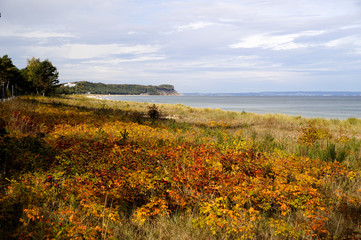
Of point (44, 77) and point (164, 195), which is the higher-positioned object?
point (44, 77)

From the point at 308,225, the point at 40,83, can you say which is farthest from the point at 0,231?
the point at 40,83

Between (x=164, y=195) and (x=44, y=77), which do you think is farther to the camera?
(x=44, y=77)

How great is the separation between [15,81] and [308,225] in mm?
67852

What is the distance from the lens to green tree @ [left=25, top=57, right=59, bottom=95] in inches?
2295

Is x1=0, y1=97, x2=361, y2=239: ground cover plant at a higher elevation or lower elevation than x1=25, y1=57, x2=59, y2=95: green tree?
lower

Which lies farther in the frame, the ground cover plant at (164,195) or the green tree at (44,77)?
the green tree at (44,77)

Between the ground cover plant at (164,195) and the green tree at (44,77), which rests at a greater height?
the green tree at (44,77)

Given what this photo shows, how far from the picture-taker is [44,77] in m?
59.2

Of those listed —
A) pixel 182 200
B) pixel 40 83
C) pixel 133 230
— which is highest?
pixel 40 83

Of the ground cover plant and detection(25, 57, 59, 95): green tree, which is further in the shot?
detection(25, 57, 59, 95): green tree

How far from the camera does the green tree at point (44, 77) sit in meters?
58.3

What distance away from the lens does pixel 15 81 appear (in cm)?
5894

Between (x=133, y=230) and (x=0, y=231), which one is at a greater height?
(x=0, y=231)

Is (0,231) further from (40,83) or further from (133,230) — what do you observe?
(40,83)
